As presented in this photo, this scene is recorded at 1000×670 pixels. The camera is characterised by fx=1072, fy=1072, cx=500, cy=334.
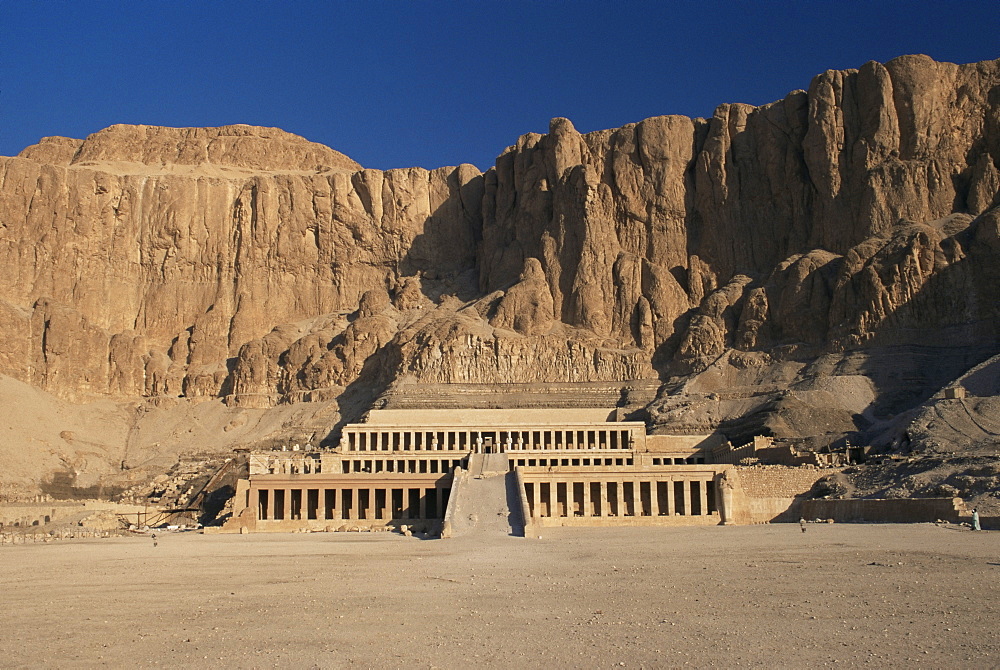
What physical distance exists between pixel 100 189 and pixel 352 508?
85.9 metres

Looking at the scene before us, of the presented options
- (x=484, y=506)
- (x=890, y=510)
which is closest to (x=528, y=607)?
(x=484, y=506)

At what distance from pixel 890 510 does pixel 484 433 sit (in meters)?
53.2

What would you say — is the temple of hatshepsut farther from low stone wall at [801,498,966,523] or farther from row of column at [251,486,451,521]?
low stone wall at [801,498,966,523]

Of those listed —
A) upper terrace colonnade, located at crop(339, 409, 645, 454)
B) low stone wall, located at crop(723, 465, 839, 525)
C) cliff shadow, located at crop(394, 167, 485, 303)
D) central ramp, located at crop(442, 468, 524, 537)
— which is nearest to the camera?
central ramp, located at crop(442, 468, 524, 537)

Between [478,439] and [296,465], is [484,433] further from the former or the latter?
[296,465]

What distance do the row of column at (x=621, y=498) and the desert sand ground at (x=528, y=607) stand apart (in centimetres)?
2551

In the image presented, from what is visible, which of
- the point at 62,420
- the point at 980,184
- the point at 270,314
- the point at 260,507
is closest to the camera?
the point at 260,507

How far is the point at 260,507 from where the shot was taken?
218 feet

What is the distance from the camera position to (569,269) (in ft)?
397

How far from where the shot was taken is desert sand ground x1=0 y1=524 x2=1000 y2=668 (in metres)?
16.7

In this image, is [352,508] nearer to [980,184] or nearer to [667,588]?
[667,588]

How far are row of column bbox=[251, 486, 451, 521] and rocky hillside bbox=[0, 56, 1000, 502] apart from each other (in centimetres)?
3141

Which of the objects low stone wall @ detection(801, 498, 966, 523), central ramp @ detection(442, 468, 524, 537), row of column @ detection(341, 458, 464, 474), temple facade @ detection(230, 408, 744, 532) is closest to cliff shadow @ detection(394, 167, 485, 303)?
temple facade @ detection(230, 408, 744, 532)

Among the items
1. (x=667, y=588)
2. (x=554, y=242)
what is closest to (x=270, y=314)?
(x=554, y=242)
